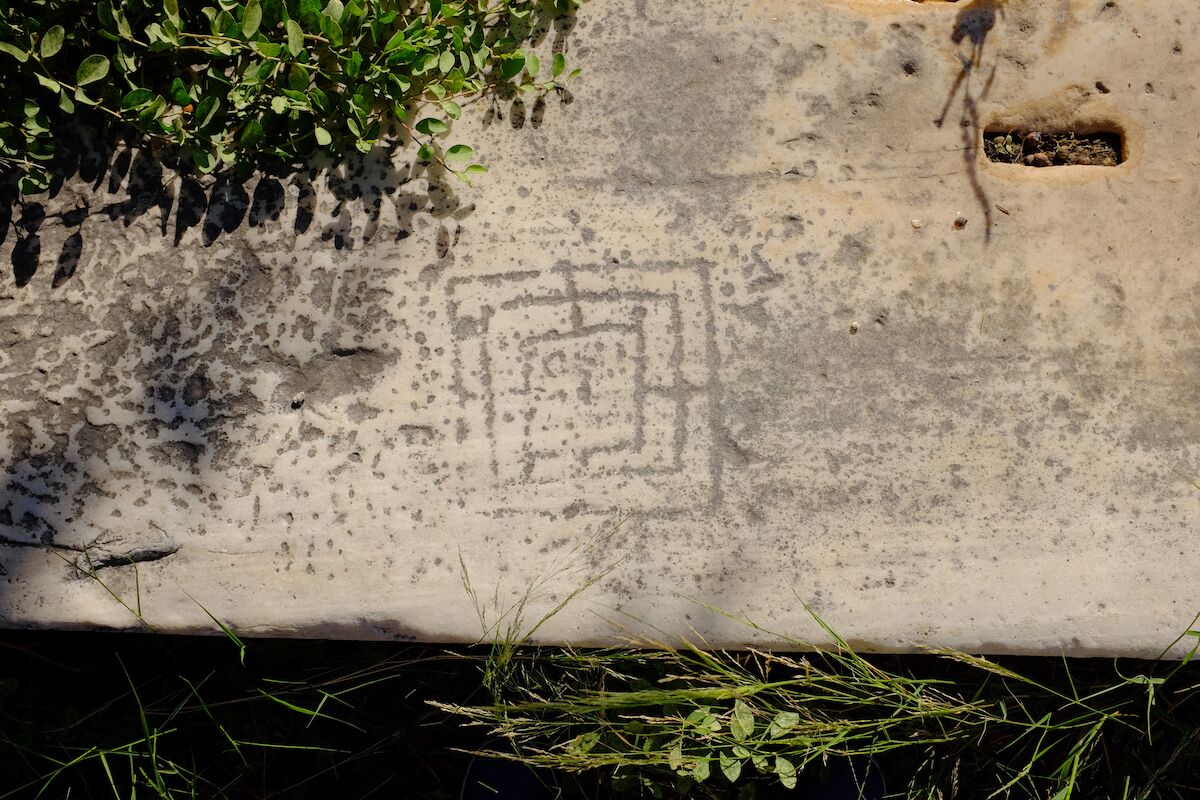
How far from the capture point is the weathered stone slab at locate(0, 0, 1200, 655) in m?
1.58

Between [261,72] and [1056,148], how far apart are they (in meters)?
1.44

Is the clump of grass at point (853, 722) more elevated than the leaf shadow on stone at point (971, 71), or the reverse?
the leaf shadow on stone at point (971, 71)

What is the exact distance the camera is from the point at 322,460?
1.60 meters

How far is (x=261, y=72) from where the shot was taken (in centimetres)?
155

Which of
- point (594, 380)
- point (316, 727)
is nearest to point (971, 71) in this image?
point (594, 380)

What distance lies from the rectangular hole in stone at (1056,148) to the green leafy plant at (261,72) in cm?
80

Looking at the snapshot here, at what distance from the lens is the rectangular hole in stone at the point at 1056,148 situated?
1.63m

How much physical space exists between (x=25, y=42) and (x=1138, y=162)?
197 centimetres

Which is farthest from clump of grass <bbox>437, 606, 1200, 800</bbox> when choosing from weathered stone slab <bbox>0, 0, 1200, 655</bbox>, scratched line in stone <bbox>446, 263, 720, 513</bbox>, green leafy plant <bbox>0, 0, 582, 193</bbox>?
green leafy plant <bbox>0, 0, 582, 193</bbox>

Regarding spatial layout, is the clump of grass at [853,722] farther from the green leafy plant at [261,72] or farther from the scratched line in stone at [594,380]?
the green leafy plant at [261,72]

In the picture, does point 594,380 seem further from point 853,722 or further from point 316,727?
point 316,727

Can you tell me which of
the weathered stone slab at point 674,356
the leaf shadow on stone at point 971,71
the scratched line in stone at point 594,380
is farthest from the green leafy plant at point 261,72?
the leaf shadow on stone at point 971,71

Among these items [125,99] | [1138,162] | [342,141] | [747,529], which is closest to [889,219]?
[1138,162]

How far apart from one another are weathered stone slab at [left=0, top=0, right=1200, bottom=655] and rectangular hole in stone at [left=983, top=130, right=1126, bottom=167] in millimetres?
23
